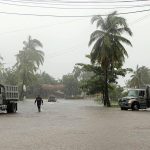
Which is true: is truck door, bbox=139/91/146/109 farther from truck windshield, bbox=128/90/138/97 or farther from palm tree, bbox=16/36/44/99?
palm tree, bbox=16/36/44/99

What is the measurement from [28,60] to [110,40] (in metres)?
43.7

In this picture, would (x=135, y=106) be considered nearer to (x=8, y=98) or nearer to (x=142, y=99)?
(x=142, y=99)

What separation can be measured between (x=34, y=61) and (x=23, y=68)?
3799 millimetres

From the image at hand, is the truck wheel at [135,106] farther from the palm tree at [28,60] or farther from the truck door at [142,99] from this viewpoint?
the palm tree at [28,60]

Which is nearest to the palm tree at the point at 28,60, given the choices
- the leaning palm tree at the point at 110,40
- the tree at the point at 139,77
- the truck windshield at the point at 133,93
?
the tree at the point at 139,77

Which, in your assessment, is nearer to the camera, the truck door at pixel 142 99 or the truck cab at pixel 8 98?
the truck cab at pixel 8 98

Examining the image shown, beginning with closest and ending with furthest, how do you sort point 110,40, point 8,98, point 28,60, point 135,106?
point 8,98, point 135,106, point 110,40, point 28,60

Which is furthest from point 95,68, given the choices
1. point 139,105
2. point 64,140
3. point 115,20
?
point 64,140

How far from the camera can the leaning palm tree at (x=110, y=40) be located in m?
54.9

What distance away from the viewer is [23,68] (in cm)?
9625

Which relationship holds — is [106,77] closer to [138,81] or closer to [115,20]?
[115,20]

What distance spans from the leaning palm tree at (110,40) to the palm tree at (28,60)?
4175cm

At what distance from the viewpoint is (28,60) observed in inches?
3814

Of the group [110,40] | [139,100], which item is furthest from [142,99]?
[110,40]
